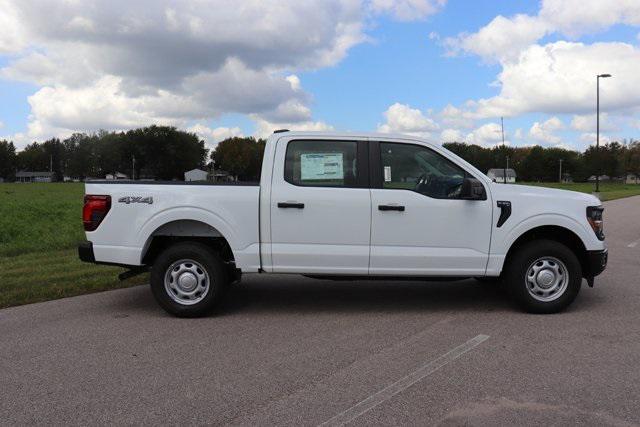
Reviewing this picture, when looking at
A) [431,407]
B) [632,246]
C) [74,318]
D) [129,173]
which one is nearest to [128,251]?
[74,318]

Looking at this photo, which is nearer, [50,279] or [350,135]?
[350,135]

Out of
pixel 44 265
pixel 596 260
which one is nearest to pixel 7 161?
pixel 44 265

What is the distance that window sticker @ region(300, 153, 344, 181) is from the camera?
244 inches

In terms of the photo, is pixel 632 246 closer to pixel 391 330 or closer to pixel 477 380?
pixel 391 330

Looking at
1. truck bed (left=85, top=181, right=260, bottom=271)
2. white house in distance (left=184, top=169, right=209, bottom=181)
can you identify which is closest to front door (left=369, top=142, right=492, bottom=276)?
truck bed (left=85, top=181, right=260, bottom=271)

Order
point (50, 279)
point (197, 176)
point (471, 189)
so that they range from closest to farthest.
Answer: point (471, 189) < point (50, 279) < point (197, 176)

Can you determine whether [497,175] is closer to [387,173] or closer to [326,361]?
[387,173]

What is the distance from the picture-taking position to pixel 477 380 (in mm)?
4328

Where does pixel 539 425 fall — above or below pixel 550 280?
below

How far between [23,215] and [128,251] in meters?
14.2

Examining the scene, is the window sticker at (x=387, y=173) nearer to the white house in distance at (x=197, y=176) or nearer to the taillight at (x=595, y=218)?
the taillight at (x=595, y=218)

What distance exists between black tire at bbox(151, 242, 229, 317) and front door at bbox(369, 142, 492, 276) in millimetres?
1668

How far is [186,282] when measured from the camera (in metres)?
6.23

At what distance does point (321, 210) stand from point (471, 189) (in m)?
1.56
